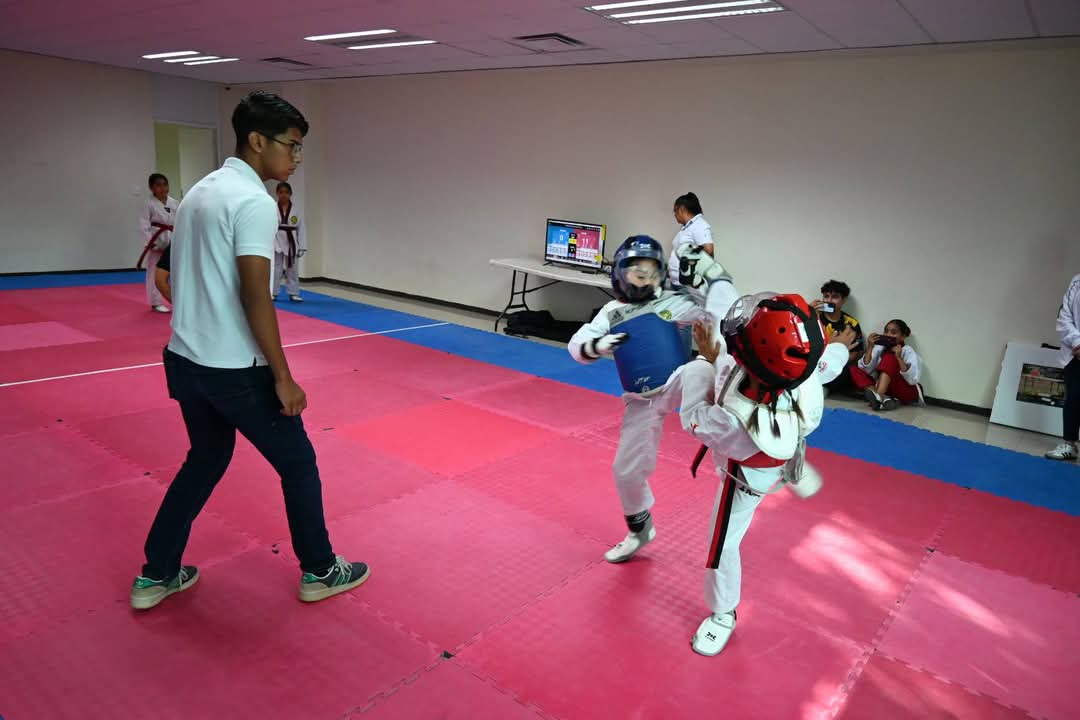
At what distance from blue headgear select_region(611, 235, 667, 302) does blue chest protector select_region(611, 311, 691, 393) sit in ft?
0.27

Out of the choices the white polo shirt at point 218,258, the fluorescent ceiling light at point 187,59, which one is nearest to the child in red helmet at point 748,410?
the white polo shirt at point 218,258

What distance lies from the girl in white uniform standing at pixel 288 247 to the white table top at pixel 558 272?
2.91 meters

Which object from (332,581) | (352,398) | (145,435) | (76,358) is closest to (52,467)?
(145,435)

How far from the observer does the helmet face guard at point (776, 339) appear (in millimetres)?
2100

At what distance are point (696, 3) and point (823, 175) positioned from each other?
244 cm

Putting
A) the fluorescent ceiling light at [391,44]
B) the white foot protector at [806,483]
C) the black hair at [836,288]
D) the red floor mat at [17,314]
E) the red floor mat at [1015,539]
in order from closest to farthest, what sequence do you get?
the white foot protector at [806,483]
the red floor mat at [1015,539]
the black hair at [836,288]
the fluorescent ceiling light at [391,44]
the red floor mat at [17,314]

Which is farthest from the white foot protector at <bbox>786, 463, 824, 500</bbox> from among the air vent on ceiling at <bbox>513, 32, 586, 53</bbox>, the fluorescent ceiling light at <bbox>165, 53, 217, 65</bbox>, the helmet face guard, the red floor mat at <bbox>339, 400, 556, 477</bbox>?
the fluorescent ceiling light at <bbox>165, 53, 217, 65</bbox>

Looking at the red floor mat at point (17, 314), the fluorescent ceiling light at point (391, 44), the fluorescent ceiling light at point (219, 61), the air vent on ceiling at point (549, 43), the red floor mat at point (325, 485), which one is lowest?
the red floor mat at point (17, 314)

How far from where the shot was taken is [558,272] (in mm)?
7984

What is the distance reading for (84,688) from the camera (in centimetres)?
226

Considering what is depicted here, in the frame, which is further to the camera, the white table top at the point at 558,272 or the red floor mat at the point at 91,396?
the white table top at the point at 558,272

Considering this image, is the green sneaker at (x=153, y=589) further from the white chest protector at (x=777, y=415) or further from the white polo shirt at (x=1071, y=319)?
the white polo shirt at (x=1071, y=319)

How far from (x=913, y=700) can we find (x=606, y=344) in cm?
164

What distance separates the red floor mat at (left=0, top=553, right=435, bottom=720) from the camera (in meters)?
2.21
